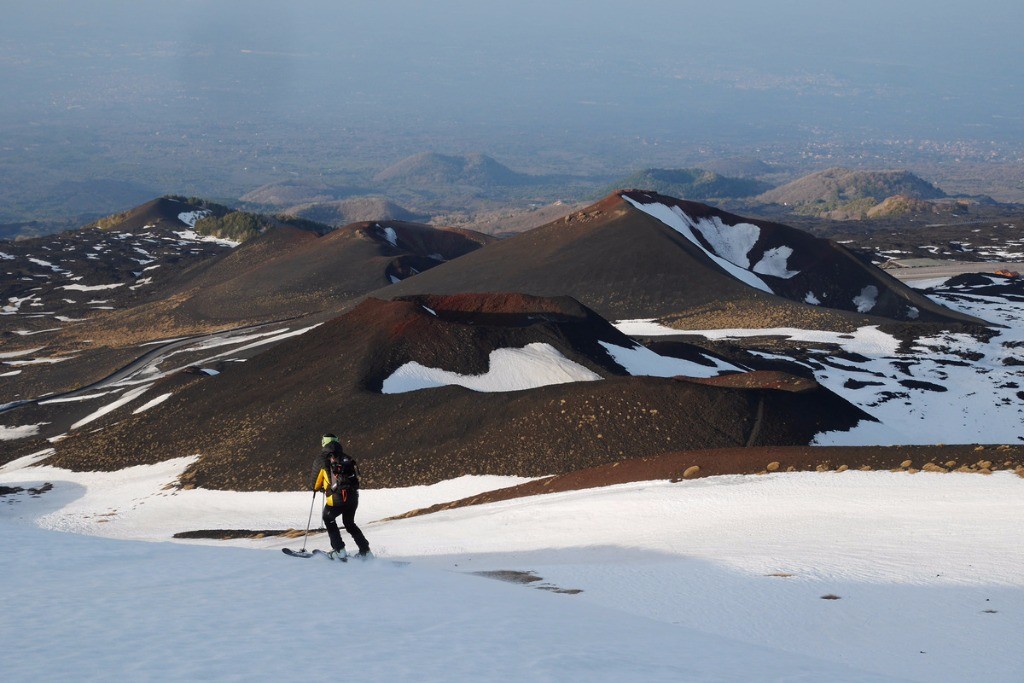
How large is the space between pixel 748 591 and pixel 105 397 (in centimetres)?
5608

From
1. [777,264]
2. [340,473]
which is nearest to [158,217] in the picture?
[777,264]

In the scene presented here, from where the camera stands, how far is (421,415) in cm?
A: 4250

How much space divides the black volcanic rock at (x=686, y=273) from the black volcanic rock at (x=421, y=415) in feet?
96.5

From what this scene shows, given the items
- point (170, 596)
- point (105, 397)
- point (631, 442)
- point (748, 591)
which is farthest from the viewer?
point (105, 397)

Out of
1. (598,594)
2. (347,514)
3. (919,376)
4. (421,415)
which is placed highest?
(347,514)

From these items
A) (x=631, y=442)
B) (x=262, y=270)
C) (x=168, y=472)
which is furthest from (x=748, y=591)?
(x=262, y=270)

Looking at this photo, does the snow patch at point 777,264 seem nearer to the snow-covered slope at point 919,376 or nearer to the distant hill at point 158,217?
the snow-covered slope at point 919,376

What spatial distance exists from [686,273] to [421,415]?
5089 cm

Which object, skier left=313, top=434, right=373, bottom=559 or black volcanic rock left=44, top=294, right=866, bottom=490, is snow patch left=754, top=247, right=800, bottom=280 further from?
skier left=313, top=434, right=373, bottom=559

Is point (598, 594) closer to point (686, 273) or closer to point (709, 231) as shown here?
point (686, 273)

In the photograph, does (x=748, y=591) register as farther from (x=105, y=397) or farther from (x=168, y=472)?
(x=105, y=397)

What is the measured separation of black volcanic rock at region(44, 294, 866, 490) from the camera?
1491 inches

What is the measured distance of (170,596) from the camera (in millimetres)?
13273

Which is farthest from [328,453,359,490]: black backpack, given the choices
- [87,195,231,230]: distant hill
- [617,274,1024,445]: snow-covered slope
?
[87,195,231,230]: distant hill
